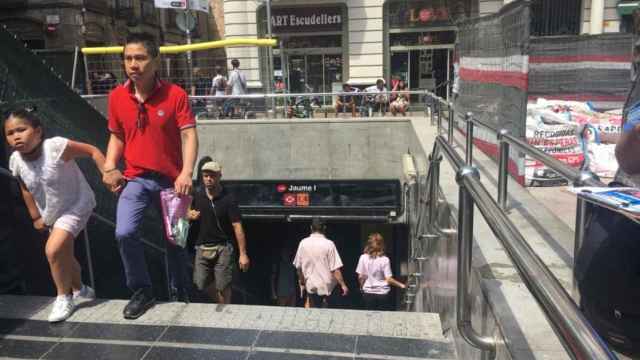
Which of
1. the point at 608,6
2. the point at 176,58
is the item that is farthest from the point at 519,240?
the point at 608,6

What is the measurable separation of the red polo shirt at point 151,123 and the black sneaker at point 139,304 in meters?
0.87

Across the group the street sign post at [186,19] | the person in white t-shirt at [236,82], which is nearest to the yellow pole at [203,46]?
the street sign post at [186,19]

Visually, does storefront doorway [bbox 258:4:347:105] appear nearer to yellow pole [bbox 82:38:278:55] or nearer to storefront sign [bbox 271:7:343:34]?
storefront sign [bbox 271:7:343:34]

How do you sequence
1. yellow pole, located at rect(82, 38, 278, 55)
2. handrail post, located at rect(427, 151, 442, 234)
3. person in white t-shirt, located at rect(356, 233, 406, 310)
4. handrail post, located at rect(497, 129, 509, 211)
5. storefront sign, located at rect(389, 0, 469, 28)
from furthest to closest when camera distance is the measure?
storefront sign, located at rect(389, 0, 469, 28), yellow pole, located at rect(82, 38, 278, 55), person in white t-shirt, located at rect(356, 233, 406, 310), handrail post, located at rect(427, 151, 442, 234), handrail post, located at rect(497, 129, 509, 211)

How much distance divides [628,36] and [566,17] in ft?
41.3

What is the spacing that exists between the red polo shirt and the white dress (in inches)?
19.1

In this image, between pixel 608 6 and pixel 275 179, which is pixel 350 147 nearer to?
pixel 275 179

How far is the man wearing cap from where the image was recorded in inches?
223

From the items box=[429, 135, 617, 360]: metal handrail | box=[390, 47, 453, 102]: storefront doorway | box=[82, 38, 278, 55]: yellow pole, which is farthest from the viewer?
box=[390, 47, 453, 102]: storefront doorway

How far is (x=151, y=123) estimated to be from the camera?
12.5 ft

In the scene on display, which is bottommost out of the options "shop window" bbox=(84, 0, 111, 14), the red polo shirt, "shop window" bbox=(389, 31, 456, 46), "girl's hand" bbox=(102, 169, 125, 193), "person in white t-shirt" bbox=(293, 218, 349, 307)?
"person in white t-shirt" bbox=(293, 218, 349, 307)

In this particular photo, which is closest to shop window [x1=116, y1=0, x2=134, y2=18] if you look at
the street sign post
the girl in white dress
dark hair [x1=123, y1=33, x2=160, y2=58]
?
the street sign post

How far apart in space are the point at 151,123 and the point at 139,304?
4.27 ft

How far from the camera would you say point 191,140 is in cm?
378
